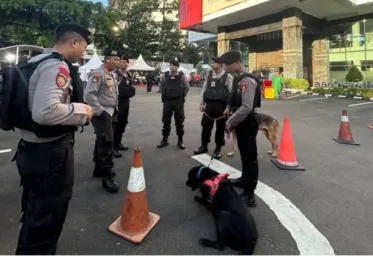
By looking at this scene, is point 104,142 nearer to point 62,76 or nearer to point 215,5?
point 62,76

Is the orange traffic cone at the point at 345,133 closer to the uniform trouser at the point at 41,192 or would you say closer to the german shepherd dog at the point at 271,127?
the german shepherd dog at the point at 271,127

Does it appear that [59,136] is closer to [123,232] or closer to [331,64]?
[123,232]

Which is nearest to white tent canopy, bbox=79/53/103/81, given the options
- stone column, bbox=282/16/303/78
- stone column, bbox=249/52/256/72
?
stone column, bbox=282/16/303/78

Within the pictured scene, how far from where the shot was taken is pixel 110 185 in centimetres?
349

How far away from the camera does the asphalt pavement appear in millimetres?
2395

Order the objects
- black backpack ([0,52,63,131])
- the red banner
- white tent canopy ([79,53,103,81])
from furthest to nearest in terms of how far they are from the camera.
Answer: the red banner
white tent canopy ([79,53,103,81])
black backpack ([0,52,63,131])

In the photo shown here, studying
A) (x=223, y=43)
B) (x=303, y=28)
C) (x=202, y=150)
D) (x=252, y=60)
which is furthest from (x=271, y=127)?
(x=252, y=60)

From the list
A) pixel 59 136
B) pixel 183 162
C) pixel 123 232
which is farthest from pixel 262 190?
pixel 59 136

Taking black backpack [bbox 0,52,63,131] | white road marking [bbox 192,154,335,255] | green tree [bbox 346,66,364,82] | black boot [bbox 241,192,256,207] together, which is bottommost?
white road marking [bbox 192,154,335,255]

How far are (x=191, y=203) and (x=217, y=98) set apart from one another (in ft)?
7.41

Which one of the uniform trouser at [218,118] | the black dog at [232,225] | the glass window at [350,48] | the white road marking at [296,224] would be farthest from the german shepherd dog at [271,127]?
the glass window at [350,48]

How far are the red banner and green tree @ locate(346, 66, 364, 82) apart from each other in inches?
489

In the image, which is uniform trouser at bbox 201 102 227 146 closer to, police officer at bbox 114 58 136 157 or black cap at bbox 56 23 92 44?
police officer at bbox 114 58 136 157

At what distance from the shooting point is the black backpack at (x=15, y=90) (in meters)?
1.71
